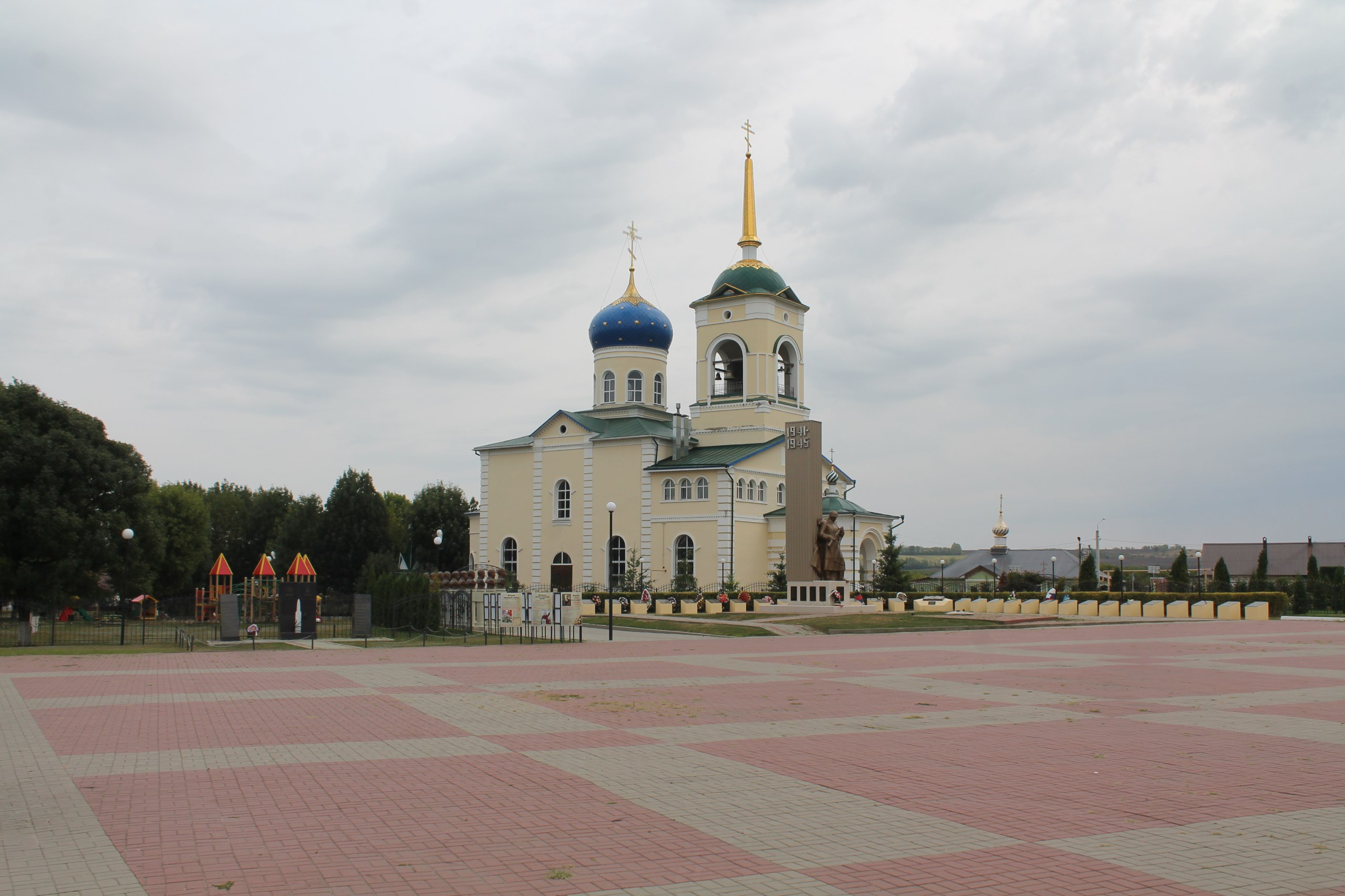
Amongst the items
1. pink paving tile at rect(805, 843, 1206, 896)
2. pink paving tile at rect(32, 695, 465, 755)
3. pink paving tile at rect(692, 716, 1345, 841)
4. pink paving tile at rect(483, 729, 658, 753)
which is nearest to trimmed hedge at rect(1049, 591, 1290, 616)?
pink paving tile at rect(692, 716, 1345, 841)

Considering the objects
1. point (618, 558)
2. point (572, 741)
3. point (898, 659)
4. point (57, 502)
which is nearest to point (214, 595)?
point (57, 502)

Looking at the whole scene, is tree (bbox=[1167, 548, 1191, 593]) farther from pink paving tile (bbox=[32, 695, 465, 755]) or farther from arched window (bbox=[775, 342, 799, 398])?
pink paving tile (bbox=[32, 695, 465, 755])

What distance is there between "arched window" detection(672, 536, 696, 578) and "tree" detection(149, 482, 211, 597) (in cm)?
2630

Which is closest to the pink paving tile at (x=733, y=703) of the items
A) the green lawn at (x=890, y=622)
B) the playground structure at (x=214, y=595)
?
the green lawn at (x=890, y=622)

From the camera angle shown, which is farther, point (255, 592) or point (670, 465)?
point (670, 465)

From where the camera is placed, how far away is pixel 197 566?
65000 millimetres

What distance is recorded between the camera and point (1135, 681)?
17453 millimetres

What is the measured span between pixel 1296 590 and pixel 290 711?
49.8m

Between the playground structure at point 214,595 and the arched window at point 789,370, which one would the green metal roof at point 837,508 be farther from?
the playground structure at point 214,595

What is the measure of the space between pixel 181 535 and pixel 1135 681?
5315 centimetres

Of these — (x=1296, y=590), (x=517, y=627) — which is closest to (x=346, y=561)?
(x=517, y=627)

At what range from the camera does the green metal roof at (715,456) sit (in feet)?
166

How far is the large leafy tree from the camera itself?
226 feet

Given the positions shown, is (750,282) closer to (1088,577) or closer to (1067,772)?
(1088,577)
